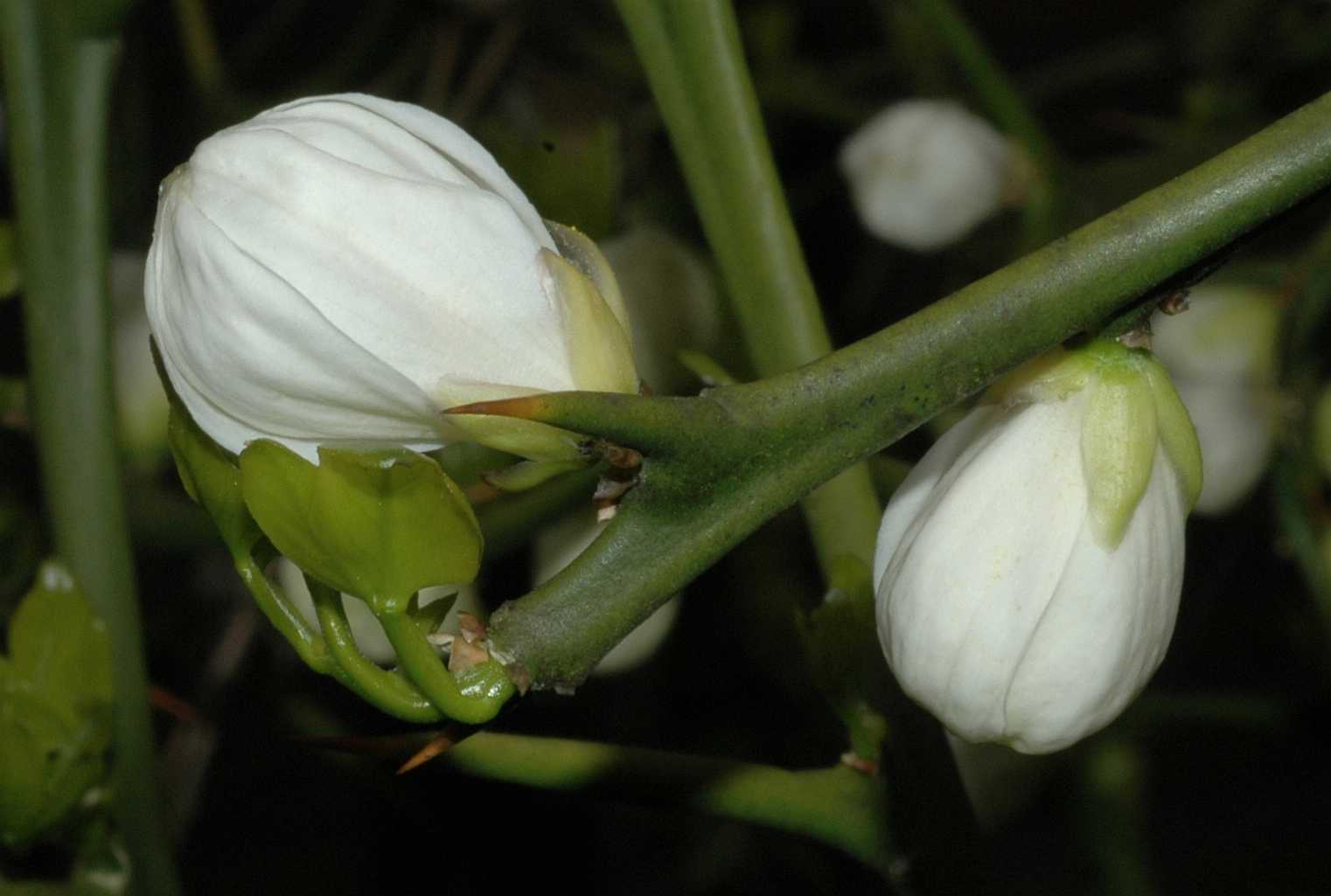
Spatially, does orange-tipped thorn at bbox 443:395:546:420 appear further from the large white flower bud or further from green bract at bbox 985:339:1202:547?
green bract at bbox 985:339:1202:547

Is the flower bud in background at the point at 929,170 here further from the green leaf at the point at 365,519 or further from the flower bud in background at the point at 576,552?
the green leaf at the point at 365,519

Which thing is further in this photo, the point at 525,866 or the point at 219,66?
the point at 219,66

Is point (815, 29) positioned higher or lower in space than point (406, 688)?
lower

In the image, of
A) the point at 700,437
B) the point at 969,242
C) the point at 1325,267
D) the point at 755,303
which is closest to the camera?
the point at 700,437

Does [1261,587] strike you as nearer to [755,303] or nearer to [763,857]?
[763,857]

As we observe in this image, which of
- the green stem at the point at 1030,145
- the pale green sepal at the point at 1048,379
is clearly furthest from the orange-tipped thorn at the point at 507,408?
the green stem at the point at 1030,145

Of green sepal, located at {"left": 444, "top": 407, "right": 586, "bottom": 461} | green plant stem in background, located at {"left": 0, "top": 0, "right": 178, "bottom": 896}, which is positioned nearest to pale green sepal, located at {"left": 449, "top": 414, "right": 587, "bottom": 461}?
green sepal, located at {"left": 444, "top": 407, "right": 586, "bottom": 461}

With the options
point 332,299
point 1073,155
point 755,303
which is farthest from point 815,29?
point 332,299
